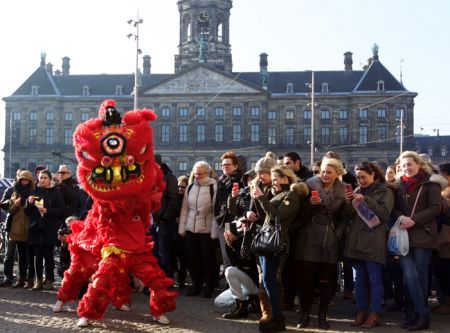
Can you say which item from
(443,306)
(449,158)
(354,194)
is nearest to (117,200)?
(354,194)

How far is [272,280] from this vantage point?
256 inches

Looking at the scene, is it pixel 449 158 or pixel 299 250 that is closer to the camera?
pixel 299 250

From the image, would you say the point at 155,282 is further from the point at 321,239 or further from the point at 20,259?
the point at 20,259

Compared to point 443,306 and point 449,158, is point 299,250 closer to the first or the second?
point 443,306

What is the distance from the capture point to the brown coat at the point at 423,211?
22.6 feet

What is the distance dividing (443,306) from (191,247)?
341cm

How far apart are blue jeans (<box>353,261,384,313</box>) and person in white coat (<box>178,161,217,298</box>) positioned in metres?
2.40

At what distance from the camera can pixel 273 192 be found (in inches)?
266

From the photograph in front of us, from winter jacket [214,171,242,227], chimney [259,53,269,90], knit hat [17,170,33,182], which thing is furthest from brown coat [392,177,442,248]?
chimney [259,53,269,90]

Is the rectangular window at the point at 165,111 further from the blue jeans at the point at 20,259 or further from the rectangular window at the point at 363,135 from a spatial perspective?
the blue jeans at the point at 20,259

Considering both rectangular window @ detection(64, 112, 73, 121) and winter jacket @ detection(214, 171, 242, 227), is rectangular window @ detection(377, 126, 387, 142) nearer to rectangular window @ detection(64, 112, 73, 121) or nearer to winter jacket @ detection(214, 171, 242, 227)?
rectangular window @ detection(64, 112, 73, 121)

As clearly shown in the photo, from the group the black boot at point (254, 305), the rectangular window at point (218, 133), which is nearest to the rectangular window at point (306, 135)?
the rectangular window at point (218, 133)

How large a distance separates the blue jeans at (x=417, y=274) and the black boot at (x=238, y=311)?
5.93 ft

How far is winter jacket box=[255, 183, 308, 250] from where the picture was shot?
6.40 meters
